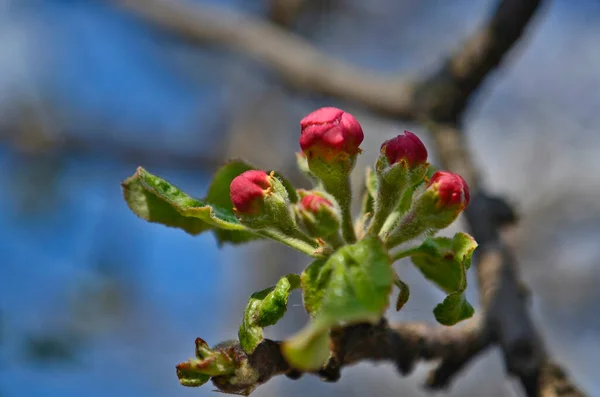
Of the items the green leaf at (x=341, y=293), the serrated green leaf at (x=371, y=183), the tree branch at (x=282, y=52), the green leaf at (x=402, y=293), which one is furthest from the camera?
the tree branch at (x=282, y=52)

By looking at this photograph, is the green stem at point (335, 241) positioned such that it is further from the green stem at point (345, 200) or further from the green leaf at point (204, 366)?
the green leaf at point (204, 366)

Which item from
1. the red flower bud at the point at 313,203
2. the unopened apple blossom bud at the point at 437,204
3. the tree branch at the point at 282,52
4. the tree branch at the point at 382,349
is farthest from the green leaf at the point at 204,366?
the tree branch at the point at 282,52

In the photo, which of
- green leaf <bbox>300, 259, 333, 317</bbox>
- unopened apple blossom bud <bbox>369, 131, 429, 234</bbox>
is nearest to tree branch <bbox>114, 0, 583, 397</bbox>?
green leaf <bbox>300, 259, 333, 317</bbox>

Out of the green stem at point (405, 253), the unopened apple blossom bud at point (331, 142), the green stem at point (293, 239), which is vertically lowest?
the green stem at point (405, 253)

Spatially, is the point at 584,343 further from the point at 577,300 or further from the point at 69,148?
the point at 69,148

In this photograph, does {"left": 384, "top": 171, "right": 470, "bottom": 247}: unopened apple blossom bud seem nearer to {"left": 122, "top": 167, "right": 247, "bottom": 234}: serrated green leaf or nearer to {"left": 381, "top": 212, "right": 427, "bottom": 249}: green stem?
{"left": 381, "top": 212, "right": 427, "bottom": 249}: green stem

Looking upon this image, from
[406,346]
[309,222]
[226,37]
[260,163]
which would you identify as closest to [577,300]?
[260,163]

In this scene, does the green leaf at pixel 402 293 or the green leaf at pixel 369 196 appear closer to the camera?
the green leaf at pixel 402 293

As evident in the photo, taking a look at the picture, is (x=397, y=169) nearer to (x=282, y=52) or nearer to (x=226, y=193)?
(x=226, y=193)
